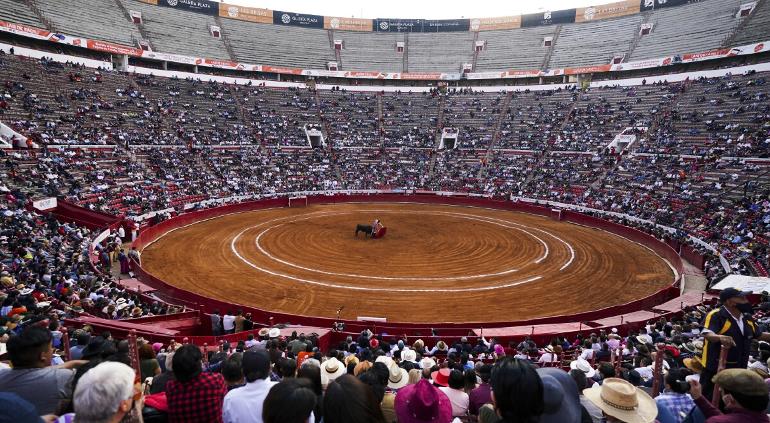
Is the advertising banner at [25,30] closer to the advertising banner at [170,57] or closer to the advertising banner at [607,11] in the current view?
the advertising banner at [170,57]

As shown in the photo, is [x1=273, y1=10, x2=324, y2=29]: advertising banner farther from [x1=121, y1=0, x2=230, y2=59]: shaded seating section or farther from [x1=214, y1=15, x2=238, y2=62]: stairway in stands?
[x1=121, y1=0, x2=230, y2=59]: shaded seating section

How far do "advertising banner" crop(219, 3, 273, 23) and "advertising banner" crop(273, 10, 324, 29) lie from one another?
132 cm

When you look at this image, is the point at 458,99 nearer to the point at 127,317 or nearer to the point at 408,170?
the point at 408,170

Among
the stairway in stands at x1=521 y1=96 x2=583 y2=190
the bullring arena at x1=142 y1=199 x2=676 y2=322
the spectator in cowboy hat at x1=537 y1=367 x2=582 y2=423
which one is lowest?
the bullring arena at x1=142 y1=199 x2=676 y2=322

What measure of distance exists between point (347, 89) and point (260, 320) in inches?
2456

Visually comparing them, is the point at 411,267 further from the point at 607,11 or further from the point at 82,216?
the point at 607,11

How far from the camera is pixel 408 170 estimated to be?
2207 inches

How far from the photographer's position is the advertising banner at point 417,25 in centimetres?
8569

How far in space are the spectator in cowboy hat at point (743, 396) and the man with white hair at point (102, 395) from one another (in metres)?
4.70

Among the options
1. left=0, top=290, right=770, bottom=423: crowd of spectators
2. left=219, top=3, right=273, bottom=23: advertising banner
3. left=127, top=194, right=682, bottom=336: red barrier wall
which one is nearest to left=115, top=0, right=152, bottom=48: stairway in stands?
left=219, top=3, right=273, bottom=23: advertising banner

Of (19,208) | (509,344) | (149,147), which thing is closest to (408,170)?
(149,147)

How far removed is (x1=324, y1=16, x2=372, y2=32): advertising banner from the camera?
282 ft

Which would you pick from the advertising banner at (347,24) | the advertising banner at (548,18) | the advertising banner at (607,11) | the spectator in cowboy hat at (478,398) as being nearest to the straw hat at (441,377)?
the spectator in cowboy hat at (478,398)

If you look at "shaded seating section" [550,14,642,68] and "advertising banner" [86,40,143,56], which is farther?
"shaded seating section" [550,14,642,68]
